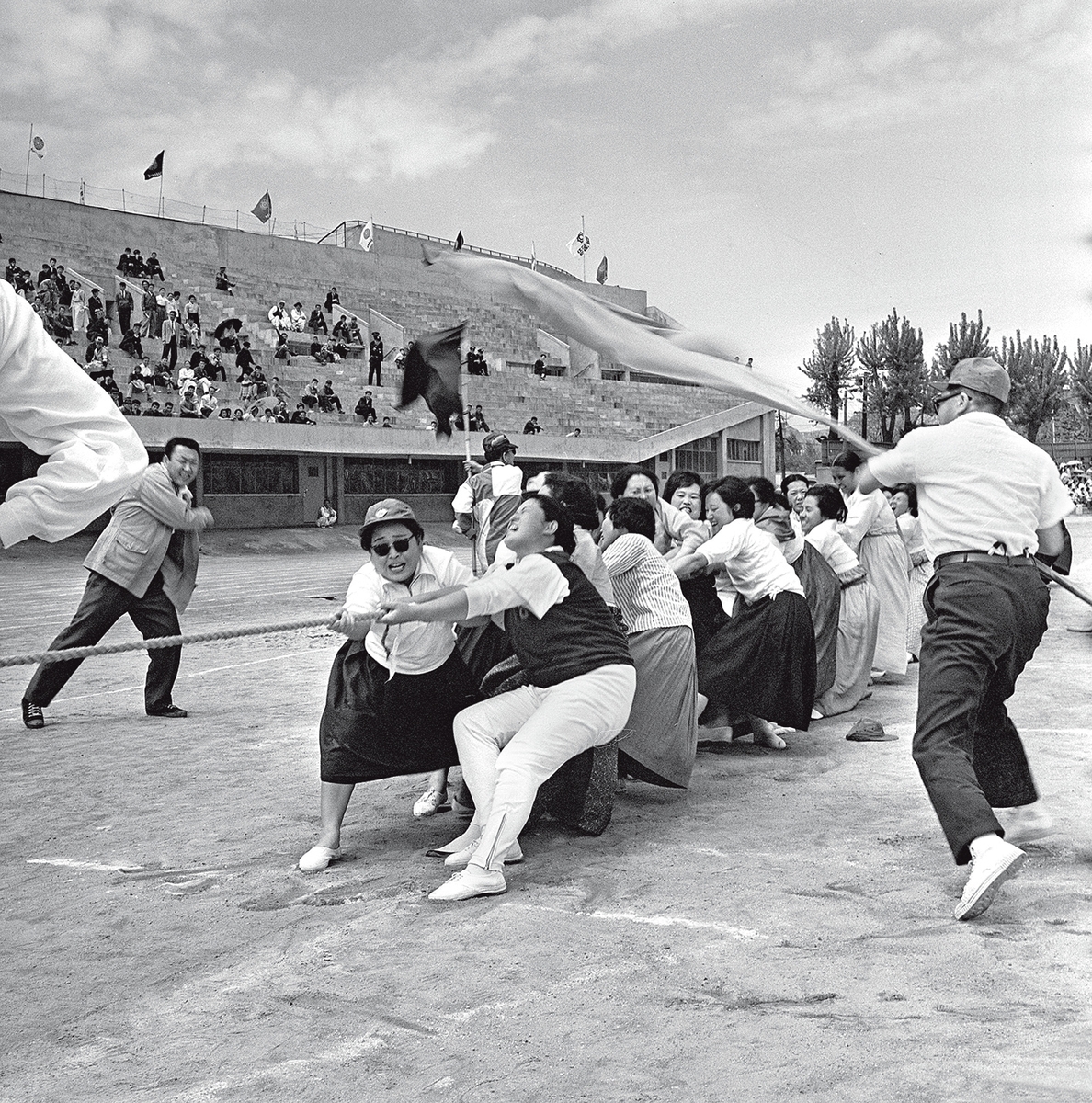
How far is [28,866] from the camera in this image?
449cm

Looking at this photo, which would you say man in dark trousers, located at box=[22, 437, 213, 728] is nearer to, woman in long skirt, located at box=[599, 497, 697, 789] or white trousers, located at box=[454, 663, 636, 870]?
woman in long skirt, located at box=[599, 497, 697, 789]

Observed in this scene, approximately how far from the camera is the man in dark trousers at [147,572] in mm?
7559

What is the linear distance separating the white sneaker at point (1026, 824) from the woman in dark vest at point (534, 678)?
5.03ft

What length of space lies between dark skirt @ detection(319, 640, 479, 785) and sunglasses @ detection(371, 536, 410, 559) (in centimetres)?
36

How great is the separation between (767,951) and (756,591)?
123 inches

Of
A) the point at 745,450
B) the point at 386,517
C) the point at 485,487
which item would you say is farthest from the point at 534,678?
the point at 745,450

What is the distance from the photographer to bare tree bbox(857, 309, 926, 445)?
3844 cm

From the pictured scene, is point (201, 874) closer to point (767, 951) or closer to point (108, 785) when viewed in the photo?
point (108, 785)

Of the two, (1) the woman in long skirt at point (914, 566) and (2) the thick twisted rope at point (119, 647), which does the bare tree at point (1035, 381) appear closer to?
(1) the woman in long skirt at point (914, 566)

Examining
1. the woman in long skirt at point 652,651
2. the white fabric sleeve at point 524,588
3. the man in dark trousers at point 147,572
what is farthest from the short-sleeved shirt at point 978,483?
the man in dark trousers at point 147,572

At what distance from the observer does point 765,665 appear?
623cm

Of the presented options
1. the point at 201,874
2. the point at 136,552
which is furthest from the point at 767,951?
the point at 136,552

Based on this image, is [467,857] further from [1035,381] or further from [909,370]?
[1035,381]

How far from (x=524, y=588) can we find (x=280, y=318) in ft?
102
